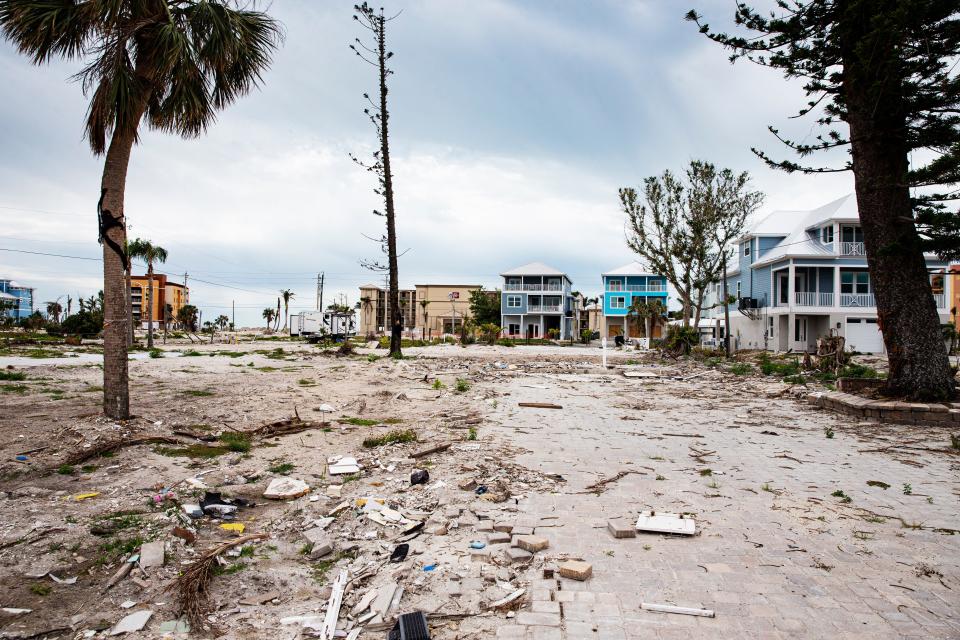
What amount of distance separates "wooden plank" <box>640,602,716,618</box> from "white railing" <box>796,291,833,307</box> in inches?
1413

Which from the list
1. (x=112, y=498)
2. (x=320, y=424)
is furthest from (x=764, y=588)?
(x=320, y=424)

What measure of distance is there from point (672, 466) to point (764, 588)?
9.53ft

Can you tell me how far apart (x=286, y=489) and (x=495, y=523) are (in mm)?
2209

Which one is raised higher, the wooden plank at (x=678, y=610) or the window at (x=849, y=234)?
the window at (x=849, y=234)

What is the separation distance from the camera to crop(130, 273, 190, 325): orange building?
92.2m

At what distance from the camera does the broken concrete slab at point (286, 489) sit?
16.4 feet

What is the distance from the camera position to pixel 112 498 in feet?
15.2

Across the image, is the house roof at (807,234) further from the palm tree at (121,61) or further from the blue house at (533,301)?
the palm tree at (121,61)

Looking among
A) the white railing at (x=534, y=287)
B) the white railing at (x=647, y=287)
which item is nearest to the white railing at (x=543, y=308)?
the white railing at (x=534, y=287)

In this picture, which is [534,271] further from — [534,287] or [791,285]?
[791,285]

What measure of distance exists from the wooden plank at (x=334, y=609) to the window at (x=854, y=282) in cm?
3891

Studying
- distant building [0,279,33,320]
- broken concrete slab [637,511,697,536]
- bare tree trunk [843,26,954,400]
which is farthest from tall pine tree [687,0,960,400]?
distant building [0,279,33,320]

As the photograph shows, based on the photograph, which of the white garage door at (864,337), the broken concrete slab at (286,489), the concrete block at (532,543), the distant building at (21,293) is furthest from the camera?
the distant building at (21,293)

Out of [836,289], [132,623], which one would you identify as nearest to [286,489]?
[132,623]
